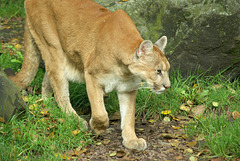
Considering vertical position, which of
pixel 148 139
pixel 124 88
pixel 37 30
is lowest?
pixel 148 139

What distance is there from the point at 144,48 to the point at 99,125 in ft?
3.79

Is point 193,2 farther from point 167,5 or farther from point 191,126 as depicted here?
point 191,126

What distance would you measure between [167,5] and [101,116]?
85.9 inches

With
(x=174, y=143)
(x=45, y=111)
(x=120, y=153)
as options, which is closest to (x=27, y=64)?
(x=45, y=111)

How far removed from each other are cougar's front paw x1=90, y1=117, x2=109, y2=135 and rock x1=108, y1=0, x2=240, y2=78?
5.22 feet

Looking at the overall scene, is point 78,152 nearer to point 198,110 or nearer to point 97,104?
point 97,104

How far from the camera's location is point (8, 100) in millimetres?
3910

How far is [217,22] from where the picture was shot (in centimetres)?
511

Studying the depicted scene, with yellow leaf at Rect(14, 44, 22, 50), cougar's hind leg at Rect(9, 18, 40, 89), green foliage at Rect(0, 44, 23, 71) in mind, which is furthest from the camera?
yellow leaf at Rect(14, 44, 22, 50)

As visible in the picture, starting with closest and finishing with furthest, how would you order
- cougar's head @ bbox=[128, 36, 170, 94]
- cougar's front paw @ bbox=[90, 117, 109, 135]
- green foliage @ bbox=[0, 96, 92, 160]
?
green foliage @ bbox=[0, 96, 92, 160] → cougar's head @ bbox=[128, 36, 170, 94] → cougar's front paw @ bbox=[90, 117, 109, 135]

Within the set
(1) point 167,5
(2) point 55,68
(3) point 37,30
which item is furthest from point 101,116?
(1) point 167,5

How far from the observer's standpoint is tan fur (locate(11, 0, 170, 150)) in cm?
387

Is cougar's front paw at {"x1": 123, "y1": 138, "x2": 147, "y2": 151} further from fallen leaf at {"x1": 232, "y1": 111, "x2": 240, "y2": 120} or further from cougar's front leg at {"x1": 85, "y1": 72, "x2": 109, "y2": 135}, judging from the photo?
fallen leaf at {"x1": 232, "y1": 111, "x2": 240, "y2": 120}

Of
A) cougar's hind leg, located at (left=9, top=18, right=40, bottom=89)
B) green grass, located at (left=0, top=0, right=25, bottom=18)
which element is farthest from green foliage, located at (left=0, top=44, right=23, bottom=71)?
green grass, located at (left=0, top=0, right=25, bottom=18)
